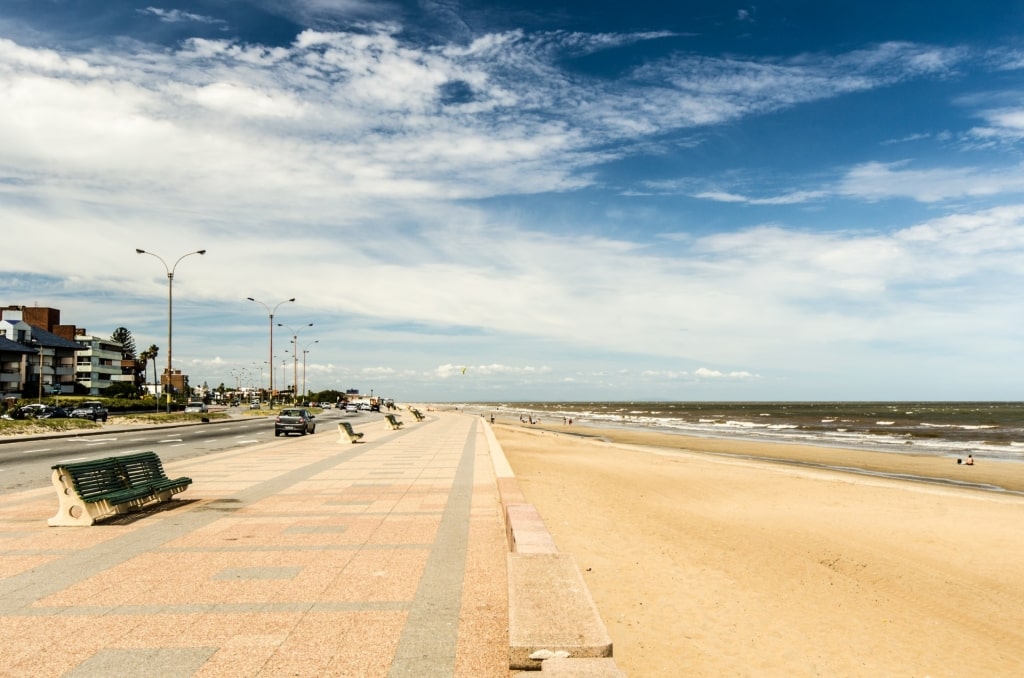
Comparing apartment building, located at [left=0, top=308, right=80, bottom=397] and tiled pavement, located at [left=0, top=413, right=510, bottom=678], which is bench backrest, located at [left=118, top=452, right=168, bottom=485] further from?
apartment building, located at [left=0, top=308, right=80, bottom=397]

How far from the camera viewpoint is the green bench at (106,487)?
9.51 metres

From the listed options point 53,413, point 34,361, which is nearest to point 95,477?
point 53,413

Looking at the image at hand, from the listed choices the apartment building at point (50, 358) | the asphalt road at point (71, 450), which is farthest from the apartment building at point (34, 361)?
the asphalt road at point (71, 450)

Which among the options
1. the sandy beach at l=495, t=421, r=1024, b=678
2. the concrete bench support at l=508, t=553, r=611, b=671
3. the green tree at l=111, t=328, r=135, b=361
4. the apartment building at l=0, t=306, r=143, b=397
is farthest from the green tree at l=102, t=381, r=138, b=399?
the concrete bench support at l=508, t=553, r=611, b=671

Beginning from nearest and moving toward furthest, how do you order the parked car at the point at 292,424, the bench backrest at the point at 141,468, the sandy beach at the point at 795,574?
1. the sandy beach at the point at 795,574
2. the bench backrest at the point at 141,468
3. the parked car at the point at 292,424

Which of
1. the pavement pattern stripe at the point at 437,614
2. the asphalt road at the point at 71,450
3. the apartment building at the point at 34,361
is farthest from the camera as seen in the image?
the apartment building at the point at 34,361

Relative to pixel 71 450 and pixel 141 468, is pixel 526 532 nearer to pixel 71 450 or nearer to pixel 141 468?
pixel 141 468

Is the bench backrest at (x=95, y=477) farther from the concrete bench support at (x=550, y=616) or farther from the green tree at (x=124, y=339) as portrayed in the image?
the green tree at (x=124, y=339)

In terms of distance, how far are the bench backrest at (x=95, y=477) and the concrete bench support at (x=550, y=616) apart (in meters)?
6.91

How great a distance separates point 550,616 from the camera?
5105 millimetres

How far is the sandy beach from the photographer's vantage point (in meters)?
6.38

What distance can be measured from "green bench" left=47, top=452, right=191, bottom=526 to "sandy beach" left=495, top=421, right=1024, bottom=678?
21.8 feet

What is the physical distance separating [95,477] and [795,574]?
10511mm

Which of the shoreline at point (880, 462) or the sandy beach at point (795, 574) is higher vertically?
the sandy beach at point (795, 574)
